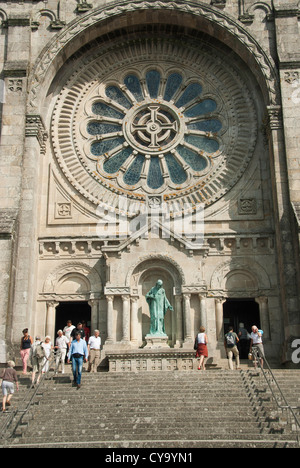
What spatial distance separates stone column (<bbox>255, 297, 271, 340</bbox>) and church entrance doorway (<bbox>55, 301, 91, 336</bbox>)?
7136mm

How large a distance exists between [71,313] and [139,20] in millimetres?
12007

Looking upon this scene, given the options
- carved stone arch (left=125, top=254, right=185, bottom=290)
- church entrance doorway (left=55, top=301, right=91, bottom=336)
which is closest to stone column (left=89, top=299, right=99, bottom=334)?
carved stone arch (left=125, top=254, right=185, bottom=290)

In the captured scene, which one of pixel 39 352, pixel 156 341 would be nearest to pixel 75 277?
pixel 156 341

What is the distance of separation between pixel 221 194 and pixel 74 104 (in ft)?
22.8

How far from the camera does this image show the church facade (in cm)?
2059

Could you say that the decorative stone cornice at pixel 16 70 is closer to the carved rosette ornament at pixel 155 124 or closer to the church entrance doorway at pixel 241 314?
the carved rosette ornament at pixel 155 124

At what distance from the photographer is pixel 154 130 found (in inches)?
950

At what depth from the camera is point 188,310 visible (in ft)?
66.3

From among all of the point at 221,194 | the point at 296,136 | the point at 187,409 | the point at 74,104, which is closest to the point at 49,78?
the point at 74,104

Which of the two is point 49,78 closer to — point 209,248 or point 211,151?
point 211,151

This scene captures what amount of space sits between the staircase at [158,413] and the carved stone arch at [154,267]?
15.1 feet

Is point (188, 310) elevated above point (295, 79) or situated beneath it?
situated beneath

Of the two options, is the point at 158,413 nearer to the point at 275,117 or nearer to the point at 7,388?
the point at 7,388

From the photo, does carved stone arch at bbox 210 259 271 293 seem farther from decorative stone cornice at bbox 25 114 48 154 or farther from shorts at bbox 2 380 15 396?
shorts at bbox 2 380 15 396
